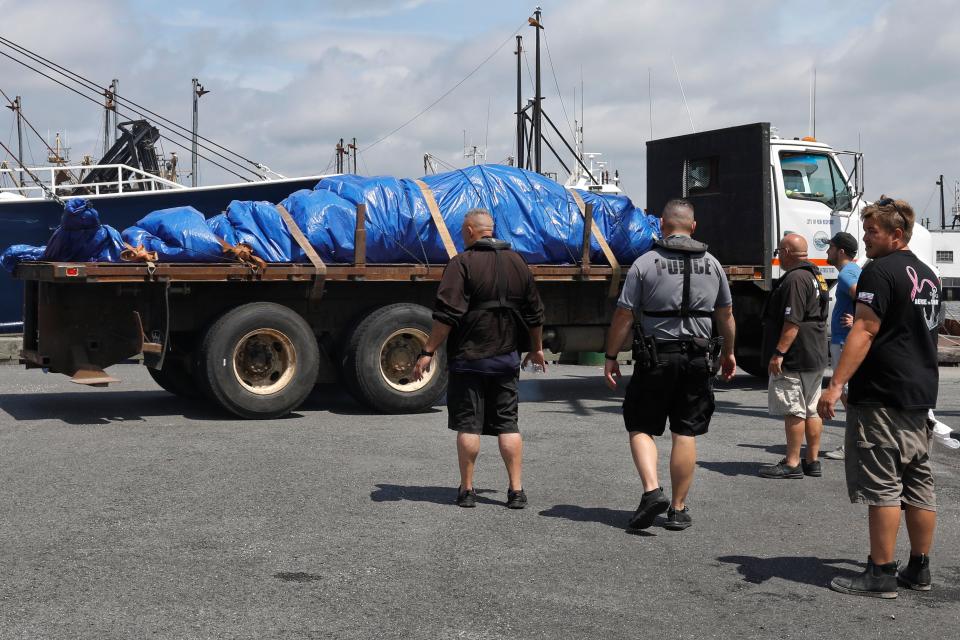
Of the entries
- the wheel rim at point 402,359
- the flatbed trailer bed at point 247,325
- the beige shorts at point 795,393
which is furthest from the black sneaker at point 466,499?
the wheel rim at point 402,359

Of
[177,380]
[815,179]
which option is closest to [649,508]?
[177,380]

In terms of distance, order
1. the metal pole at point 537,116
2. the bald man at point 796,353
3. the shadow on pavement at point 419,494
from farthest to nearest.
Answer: the metal pole at point 537,116 → the bald man at point 796,353 → the shadow on pavement at point 419,494

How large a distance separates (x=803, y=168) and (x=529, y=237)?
12.2 ft

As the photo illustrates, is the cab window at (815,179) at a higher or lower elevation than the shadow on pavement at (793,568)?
higher

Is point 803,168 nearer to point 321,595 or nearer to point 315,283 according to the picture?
point 315,283

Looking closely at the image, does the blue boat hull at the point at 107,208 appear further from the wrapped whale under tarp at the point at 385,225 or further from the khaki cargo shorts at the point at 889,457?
the khaki cargo shorts at the point at 889,457

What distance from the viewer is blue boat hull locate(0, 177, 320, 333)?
19891 mm

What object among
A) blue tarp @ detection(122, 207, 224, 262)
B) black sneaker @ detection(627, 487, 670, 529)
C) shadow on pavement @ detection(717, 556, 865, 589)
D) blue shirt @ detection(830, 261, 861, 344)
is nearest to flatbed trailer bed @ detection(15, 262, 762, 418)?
blue tarp @ detection(122, 207, 224, 262)

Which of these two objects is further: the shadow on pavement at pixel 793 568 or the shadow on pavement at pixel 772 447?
the shadow on pavement at pixel 772 447

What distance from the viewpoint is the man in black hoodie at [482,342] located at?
6582 mm

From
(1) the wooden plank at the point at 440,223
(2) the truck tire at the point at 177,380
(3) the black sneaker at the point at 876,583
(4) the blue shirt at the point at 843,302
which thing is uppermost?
(1) the wooden plank at the point at 440,223

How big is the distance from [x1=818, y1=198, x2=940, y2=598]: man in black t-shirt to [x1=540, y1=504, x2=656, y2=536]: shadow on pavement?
153 centimetres

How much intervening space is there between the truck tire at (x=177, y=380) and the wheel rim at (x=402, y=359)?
1.98 m

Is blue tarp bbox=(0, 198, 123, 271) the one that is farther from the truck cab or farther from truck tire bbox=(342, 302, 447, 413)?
the truck cab
